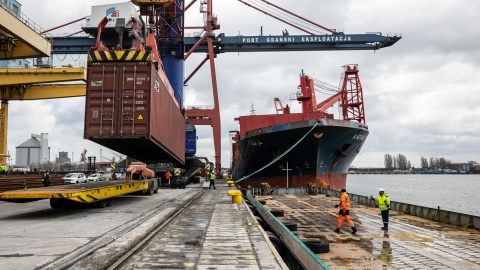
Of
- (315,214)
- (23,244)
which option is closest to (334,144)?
(315,214)

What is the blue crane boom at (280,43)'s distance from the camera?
4472 cm

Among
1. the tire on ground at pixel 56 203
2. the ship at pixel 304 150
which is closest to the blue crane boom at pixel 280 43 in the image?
the ship at pixel 304 150

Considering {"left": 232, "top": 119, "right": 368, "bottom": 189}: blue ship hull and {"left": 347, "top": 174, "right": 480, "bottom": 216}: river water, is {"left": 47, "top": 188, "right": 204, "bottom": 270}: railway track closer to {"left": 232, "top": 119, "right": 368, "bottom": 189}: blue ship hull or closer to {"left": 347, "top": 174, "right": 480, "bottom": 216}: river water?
{"left": 232, "top": 119, "right": 368, "bottom": 189}: blue ship hull

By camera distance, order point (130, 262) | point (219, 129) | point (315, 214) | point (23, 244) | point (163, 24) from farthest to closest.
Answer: point (219, 129) → point (163, 24) → point (315, 214) → point (23, 244) → point (130, 262)

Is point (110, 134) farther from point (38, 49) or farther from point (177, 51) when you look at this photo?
point (177, 51)

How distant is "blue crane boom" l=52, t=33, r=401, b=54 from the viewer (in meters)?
44.7

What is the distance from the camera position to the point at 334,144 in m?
28.0

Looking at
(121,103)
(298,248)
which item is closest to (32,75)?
(121,103)

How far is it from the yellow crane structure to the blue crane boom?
573 inches

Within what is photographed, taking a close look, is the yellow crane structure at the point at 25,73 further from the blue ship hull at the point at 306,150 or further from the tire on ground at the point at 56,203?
the blue ship hull at the point at 306,150

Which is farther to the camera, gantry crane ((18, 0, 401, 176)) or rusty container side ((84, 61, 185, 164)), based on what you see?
gantry crane ((18, 0, 401, 176))

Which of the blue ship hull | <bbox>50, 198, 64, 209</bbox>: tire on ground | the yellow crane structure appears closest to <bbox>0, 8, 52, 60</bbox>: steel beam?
the yellow crane structure

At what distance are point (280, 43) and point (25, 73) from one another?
27.4 m

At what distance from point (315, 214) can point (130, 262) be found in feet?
31.7
